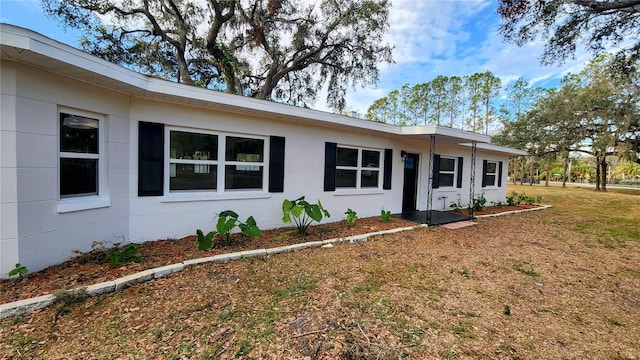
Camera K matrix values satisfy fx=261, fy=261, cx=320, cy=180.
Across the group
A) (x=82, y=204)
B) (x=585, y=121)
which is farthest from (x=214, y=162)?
(x=585, y=121)

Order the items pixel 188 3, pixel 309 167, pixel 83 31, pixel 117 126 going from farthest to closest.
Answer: pixel 188 3, pixel 83 31, pixel 309 167, pixel 117 126

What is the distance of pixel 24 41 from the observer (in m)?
2.54

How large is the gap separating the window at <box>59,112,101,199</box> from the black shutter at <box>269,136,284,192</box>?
9.24ft

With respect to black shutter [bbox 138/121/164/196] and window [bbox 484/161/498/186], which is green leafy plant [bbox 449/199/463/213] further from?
black shutter [bbox 138/121/164/196]

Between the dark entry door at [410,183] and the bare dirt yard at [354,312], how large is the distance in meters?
3.99

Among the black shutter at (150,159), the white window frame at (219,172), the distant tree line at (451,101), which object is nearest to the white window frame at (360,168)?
the white window frame at (219,172)

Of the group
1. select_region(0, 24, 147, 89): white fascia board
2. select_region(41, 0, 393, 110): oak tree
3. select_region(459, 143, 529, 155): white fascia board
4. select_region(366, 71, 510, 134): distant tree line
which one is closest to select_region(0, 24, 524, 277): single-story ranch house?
select_region(0, 24, 147, 89): white fascia board

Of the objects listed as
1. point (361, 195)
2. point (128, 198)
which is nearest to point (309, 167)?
point (361, 195)

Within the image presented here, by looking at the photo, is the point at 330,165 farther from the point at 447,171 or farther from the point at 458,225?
the point at 447,171

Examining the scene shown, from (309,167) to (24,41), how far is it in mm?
4625

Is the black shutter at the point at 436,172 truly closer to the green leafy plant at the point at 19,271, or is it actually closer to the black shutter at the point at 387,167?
the black shutter at the point at 387,167

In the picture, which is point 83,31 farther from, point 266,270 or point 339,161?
point 266,270

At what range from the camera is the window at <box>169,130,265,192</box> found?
15.4 ft

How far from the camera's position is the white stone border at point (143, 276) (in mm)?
2439
